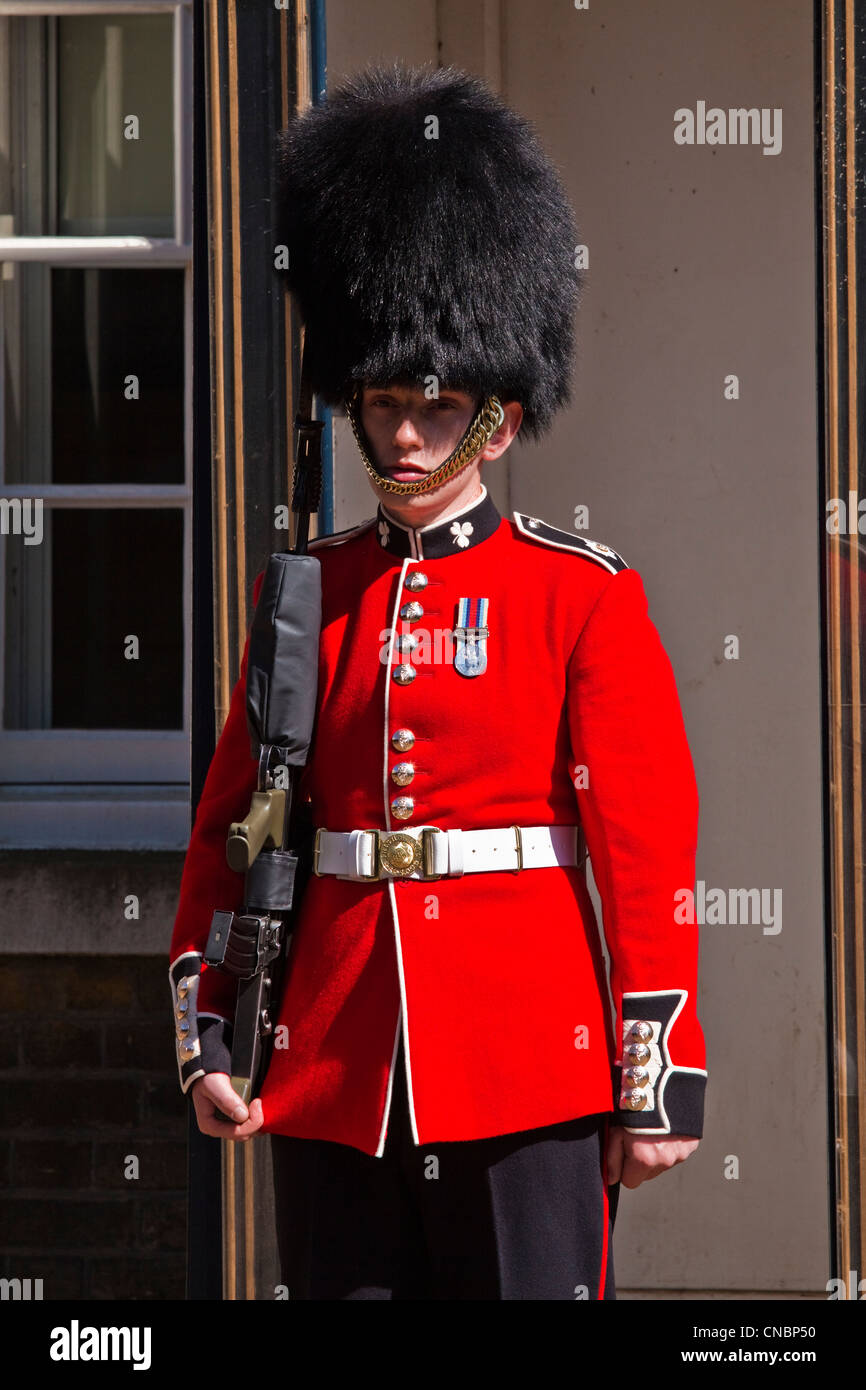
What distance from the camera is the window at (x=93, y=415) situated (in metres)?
3.41

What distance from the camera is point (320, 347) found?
2287mm

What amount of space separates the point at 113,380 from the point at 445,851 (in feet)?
5.96

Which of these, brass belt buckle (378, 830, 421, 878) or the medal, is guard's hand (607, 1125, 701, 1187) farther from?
the medal

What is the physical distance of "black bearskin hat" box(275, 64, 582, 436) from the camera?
2145 millimetres

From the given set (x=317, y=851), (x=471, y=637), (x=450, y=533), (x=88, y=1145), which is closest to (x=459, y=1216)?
(x=317, y=851)

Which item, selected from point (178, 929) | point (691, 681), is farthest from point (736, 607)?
point (178, 929)

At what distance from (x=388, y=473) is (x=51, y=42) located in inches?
74.1

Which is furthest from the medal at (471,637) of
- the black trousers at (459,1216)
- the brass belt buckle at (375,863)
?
the black trousers at (459,1216)

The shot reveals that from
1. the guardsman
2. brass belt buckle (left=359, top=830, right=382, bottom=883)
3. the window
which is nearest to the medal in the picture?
the guardsman

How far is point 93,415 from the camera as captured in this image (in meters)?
3.47

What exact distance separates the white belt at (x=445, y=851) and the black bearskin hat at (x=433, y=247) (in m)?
0.59

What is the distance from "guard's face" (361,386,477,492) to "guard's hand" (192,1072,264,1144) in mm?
804

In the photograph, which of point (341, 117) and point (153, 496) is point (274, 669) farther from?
point (153, 496)

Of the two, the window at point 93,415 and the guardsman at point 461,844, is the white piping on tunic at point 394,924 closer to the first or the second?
the guardsman at point 461,844
